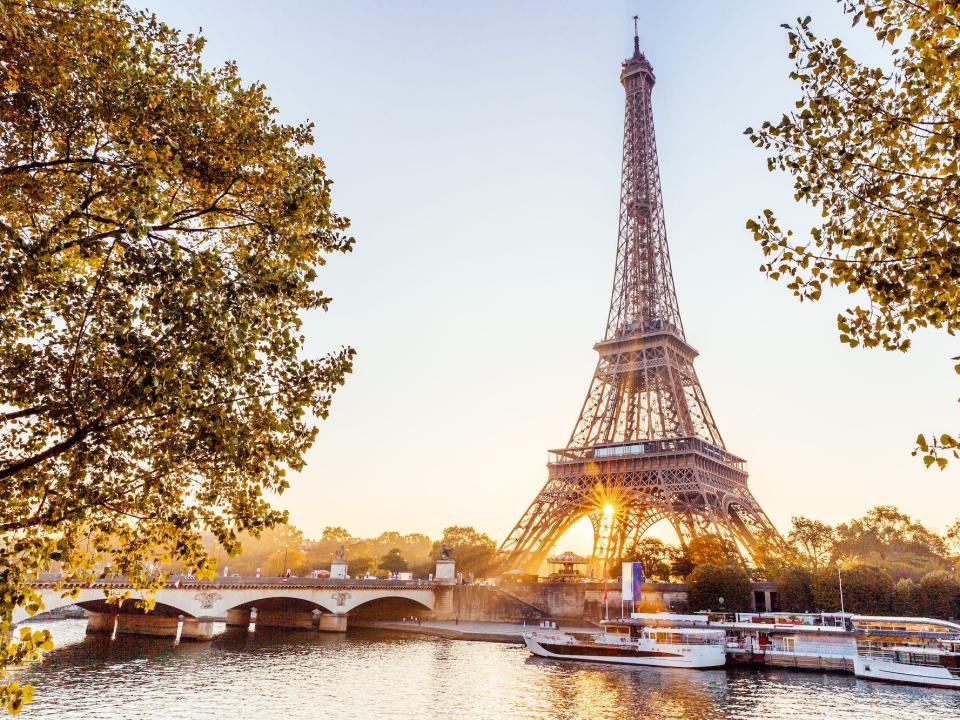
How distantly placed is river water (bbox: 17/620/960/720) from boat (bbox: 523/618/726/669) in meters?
1.50

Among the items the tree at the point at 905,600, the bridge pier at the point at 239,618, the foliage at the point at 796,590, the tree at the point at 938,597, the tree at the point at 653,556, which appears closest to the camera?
the tree at the point at 938,597

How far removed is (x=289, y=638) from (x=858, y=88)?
6185 cm

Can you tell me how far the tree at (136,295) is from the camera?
888cm

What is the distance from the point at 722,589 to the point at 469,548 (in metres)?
51.4

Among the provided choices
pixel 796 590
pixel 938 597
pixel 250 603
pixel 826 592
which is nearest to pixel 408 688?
pixel 250 603

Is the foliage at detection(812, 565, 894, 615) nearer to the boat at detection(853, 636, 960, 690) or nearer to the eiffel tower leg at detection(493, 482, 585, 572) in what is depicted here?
the boat at detection(853, 636, 960, 690)

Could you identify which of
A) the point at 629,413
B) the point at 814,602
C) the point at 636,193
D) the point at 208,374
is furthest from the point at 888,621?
the point at 636,193

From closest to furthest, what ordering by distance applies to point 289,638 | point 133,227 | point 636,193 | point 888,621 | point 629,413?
1. point 133,227
2. point 888,621
3. point 289,638
4. point 629,413
5. point 636,193

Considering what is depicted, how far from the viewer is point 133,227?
26.3 ft

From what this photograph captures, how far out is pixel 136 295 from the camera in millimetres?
9812

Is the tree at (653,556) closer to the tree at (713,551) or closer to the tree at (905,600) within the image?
the tree at (713,551)

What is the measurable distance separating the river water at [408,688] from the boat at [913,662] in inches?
53.4

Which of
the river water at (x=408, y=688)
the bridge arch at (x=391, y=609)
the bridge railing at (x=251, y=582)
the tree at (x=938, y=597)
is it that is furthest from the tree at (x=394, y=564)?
the tree at (x=938, y=597)

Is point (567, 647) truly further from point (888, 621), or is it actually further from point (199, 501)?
point (199, 501)
